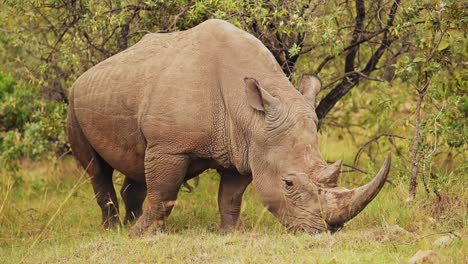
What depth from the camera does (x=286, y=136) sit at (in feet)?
24.1

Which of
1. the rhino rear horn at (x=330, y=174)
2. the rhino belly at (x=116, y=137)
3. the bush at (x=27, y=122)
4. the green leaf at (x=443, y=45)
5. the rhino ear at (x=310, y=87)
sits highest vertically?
the green leaf at (x=443, y=45)

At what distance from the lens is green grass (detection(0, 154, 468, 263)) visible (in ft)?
20.6

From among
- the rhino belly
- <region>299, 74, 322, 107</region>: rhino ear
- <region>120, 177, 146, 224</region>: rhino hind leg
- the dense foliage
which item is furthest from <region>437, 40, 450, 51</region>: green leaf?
<region>120, 177, 146, 224</region>: rhino hind leg

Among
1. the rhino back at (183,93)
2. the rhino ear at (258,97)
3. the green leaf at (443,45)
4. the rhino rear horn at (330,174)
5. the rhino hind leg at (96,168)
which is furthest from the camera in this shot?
the rhino hind leg at (96,168)

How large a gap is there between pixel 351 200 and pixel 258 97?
1305 mm

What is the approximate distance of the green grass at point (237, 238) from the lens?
628cm

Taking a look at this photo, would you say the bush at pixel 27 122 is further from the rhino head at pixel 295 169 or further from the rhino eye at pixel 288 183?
the rhino eye at pixel 288 183

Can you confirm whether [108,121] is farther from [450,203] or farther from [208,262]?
[450,203]

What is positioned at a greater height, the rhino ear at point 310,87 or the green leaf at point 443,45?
the green leaf at point 443,45

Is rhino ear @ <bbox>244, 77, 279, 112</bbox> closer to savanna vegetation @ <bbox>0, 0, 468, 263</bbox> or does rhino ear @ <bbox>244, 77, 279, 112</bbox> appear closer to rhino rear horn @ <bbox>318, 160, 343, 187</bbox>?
rhino rear horn @ <bbox>318, 160, 343, 187</bbox>

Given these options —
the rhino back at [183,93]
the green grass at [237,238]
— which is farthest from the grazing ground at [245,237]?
the rhino back at [183,93]

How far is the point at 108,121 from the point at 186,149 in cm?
112

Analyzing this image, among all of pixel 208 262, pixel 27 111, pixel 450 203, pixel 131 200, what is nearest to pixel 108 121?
pixel 131 200

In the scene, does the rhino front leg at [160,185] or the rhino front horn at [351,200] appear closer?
the rhino front horn at [351,200]
